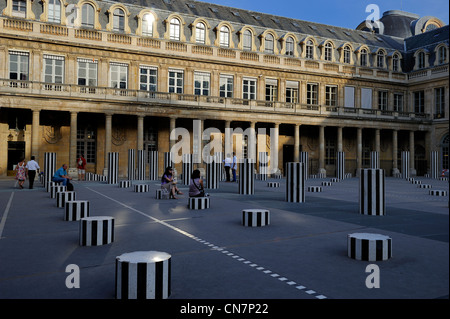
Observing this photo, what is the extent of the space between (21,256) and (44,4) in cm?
2819

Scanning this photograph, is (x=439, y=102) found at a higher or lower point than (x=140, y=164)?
higher

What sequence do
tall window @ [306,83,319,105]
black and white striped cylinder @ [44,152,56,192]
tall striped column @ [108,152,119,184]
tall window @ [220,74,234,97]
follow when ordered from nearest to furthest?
black and white striped cylinder @ [44,152,56,192] → tall striped column @ [108,152,119,184] → tall window @ [220,74,234,97] → tall window @ [306,83,319,105]

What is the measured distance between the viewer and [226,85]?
3534cm

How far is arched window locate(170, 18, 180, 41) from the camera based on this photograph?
33438 millimetres

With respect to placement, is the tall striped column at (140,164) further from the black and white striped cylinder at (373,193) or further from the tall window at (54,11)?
the black and white striped cylinder at (373,193)

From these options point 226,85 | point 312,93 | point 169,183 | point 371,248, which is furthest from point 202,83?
point 371,248

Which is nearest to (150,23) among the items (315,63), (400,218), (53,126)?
(53,126)

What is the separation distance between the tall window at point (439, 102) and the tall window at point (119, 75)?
103 ft

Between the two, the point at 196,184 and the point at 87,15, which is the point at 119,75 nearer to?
the point at 87,15

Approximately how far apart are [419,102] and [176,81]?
27.2 meters

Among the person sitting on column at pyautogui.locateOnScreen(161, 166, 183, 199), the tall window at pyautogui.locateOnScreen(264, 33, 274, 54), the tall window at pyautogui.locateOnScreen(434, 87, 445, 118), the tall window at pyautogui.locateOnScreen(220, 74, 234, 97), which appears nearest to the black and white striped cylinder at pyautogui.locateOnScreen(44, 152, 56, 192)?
the person sitting on column at pyautogui.locateOnScreen(161, 166, 183, 199)

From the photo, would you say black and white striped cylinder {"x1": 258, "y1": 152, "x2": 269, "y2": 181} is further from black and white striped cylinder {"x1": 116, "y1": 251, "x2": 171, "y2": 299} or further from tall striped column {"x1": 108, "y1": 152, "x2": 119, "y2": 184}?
black and white striped cylinder {"x1": 116, "y1": 251, "x2": 171, "y2": 299}

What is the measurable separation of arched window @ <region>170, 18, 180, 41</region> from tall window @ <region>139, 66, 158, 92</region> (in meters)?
3.49

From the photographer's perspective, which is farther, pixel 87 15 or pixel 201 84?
pixel 201 84
